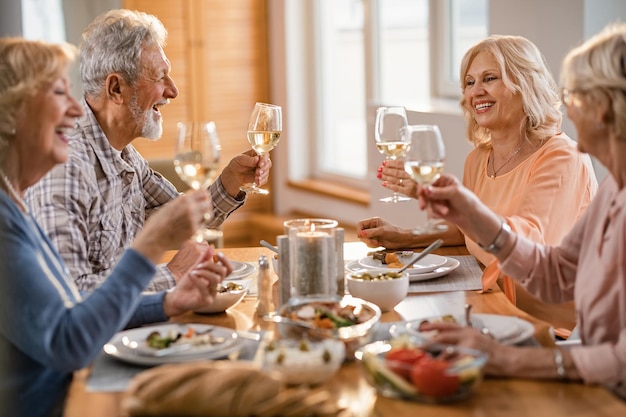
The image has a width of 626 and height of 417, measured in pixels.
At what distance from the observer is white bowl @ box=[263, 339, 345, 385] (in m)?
1.52

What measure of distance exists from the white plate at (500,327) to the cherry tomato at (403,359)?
0.14 meters

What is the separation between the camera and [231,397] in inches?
53.3

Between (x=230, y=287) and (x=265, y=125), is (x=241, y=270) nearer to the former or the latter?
(x=230, y=287)

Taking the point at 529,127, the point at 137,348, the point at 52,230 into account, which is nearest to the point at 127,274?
the point at 137,348

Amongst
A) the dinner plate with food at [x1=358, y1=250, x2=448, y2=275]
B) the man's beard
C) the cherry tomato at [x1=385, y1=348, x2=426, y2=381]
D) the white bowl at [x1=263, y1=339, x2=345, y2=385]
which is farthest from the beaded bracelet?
the man's beard

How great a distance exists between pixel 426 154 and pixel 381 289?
314 mm

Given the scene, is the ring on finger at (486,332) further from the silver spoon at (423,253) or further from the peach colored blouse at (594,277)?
the silver spoon at (423,253)

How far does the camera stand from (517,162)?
2.82 metres

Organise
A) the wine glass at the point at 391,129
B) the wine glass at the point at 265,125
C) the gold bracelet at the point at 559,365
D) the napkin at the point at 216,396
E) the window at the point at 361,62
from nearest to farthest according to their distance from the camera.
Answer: the napkin at the point at 216,396, the gold bracelet at the point at 559,365, the wine glass at the point at 391,129, the wine glass at the point at 265,125, the window at the point at 361,62

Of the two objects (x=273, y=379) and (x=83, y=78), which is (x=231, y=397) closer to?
(x=273, y=379)

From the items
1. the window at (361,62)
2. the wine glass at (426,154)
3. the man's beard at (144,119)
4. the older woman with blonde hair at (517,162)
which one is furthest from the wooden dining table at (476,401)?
the window at (361,62)

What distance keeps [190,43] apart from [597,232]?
4330 mm

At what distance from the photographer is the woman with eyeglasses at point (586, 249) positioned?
161 centimetres

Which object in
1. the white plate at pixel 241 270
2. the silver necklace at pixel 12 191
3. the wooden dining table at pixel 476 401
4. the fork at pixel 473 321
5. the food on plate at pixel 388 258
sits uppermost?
the silver necklace at pixel 12 191
